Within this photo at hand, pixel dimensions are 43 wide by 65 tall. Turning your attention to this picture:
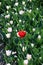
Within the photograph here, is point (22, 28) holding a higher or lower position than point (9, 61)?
higher

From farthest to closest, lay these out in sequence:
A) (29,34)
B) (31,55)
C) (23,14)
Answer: (23,14)
(29,34)
(31,55)

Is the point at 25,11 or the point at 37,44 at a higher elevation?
the point at 25,11

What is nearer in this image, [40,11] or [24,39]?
[24,39]

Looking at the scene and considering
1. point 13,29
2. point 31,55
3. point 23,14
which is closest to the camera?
point 31,55

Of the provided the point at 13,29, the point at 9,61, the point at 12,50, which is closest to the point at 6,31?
the point at 13,29

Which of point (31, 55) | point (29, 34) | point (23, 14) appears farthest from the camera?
point (23, 14)

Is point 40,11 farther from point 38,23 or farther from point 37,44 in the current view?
point 37,44

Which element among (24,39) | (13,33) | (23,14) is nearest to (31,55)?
(24,39)

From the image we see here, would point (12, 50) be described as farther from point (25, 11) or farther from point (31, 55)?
point (25, 11)

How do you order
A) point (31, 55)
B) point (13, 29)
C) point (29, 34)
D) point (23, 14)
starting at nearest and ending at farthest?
point (31, 55)
point (29, 34)
point (13, 29)
point (23, 14)
